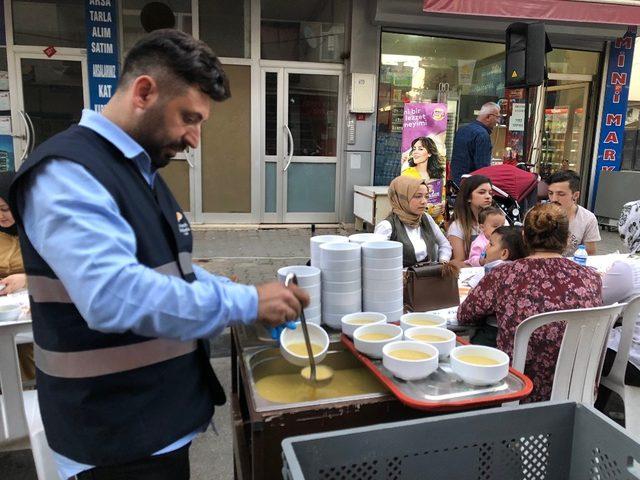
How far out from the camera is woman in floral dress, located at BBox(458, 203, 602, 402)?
2252 mm

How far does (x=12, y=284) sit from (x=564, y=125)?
29.6ft

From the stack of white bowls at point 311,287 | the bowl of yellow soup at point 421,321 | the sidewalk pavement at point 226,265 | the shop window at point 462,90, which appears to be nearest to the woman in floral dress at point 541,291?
the bowl of yellow soup at point 421,321

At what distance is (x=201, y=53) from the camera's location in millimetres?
1202

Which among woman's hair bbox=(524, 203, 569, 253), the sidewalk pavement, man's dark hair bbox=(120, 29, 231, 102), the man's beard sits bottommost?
the sidewalk pavement

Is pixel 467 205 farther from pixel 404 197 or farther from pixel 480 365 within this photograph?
pixel 480 365

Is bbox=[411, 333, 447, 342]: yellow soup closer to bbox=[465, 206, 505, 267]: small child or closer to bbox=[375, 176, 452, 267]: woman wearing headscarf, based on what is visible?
bbox=[375, 176, 452, 267]: woman wearing headscarf

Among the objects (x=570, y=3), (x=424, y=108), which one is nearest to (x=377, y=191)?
(x=424, y=108)

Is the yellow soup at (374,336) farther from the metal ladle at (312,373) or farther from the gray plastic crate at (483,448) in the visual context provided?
the gray plastic crate at (483,448)

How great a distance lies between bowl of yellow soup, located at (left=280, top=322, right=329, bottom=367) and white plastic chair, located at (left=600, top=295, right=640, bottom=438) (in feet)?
5.50

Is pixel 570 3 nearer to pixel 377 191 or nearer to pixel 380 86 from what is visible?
pixel 380 86

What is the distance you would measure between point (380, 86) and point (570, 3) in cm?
270

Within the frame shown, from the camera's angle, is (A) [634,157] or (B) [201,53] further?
(A) [634,157]

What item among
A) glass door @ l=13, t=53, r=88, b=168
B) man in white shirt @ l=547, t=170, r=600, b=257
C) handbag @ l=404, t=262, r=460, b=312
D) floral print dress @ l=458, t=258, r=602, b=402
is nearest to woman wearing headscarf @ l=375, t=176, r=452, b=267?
handbag @ l=404, t=262, r=460, b=312

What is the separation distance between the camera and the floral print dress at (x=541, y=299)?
2248 millimetres
